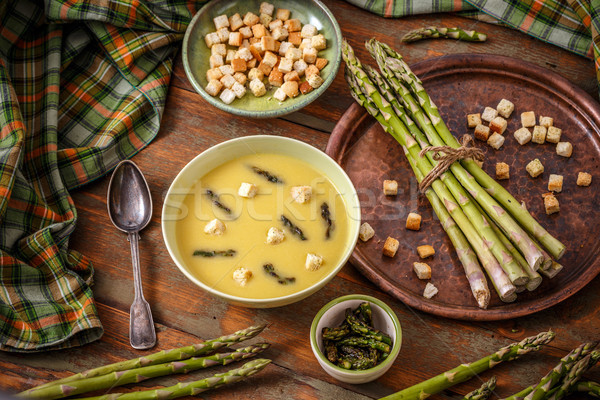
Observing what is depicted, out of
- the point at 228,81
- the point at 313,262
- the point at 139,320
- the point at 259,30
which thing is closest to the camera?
the point at 313,262

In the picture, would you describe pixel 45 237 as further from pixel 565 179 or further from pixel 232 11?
pixel 565 179

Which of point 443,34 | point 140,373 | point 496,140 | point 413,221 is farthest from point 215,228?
point 443,34

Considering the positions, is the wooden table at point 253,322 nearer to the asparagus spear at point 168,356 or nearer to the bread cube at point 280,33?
the asparagus spear at point 168,356

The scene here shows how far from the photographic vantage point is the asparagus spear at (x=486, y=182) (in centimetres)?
209

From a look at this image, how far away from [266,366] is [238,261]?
0.42 m

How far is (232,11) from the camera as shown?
8.60 ft

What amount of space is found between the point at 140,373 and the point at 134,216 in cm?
62

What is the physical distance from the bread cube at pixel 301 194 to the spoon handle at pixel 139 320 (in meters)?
0.66

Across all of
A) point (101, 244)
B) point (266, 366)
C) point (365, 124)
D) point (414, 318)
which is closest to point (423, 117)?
point (365, 124)

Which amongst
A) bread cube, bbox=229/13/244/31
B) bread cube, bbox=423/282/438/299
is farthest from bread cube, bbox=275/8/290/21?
bread cube, bbox=423/282/438/299

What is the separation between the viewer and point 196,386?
2.00 metres

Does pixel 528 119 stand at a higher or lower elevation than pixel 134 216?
higher

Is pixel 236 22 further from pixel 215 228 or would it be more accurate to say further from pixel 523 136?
Result: pixel 523 136

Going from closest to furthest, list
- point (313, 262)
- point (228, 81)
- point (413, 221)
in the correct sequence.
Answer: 1. point (313, 262)
2. point (413, 221)
3. point (228, 81)
